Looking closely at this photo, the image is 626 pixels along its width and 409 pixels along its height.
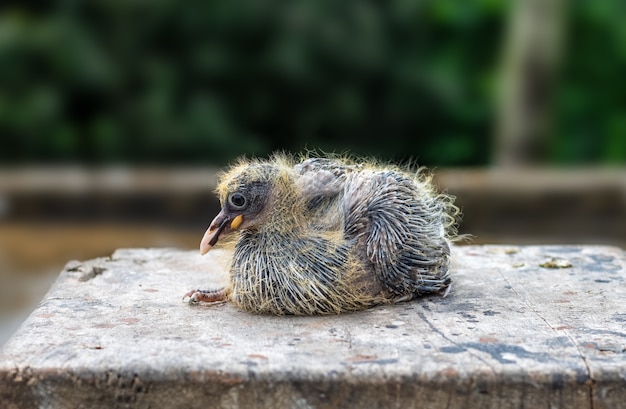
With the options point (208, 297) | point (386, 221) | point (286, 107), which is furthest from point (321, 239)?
point (286, 107)

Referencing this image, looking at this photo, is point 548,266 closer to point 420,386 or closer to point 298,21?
point 420,386

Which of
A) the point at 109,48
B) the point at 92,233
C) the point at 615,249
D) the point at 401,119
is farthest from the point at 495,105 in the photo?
the point at 615,249

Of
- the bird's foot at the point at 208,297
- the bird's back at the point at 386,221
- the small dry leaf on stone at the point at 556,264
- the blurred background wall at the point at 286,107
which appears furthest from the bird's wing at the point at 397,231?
the blurred background wall at the point at 286,107

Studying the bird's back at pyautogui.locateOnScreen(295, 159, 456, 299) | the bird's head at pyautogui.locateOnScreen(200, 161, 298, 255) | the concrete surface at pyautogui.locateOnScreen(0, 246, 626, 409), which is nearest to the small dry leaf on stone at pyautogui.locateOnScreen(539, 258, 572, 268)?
the concrete surface at pyautogui.locateOnScreen(0, 246, 626, 409)

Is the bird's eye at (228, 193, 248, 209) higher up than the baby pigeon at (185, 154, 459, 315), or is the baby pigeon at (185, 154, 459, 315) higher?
the bird's eye at (228, 193, 248, 209)

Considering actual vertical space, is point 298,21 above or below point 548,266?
above

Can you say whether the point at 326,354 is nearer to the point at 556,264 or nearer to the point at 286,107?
the point at 556,264

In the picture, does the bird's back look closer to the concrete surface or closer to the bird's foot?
the concrete surface
